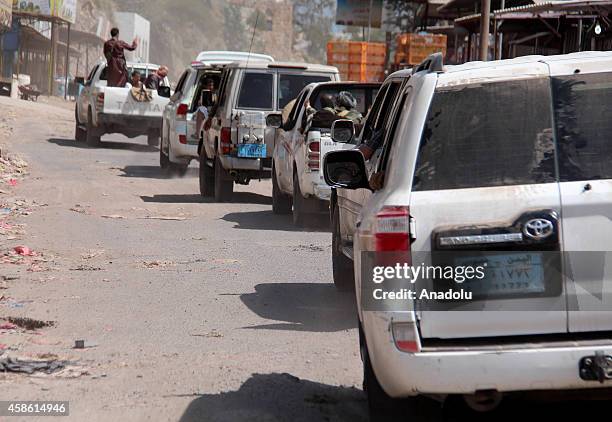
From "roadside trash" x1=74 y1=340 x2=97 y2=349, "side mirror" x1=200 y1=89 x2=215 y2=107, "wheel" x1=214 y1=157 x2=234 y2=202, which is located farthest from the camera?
"side mirror" x1=200 y1=89 x2=215 y2=107

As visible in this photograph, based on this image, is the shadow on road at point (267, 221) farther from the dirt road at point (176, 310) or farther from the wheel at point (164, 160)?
the wheel at point (164, 160)

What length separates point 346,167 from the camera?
5820 mm

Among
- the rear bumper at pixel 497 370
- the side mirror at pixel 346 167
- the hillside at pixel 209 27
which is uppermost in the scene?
the hillside at pixel 209 27

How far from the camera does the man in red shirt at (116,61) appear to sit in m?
26.1

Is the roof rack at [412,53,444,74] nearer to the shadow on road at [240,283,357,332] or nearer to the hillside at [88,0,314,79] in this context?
the shadow on road at [240,283,357,332]

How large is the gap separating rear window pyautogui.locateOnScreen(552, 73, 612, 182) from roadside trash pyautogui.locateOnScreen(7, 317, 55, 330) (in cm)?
458

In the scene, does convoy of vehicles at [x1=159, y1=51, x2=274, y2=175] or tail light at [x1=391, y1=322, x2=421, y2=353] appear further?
convoy of vehicles at [x1=159, y1=51, x2=274, y2=175]

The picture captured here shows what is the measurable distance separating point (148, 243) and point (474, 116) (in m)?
8.14

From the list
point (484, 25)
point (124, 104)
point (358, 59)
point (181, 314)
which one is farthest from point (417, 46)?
point (181, 314)

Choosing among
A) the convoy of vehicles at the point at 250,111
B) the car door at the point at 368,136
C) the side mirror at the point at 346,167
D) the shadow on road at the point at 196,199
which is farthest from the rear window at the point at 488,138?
the shadow on road at the point at 196,199

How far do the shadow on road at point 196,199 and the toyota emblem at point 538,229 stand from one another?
12.8 metres

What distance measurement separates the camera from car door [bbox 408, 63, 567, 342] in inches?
177

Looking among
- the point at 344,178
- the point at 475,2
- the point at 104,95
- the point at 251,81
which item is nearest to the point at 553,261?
the point at 344,178

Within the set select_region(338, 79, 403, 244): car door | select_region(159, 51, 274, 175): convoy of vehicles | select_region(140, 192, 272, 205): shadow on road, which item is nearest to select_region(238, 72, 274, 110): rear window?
select_region(140, 192, 272, 205): shadow on road
